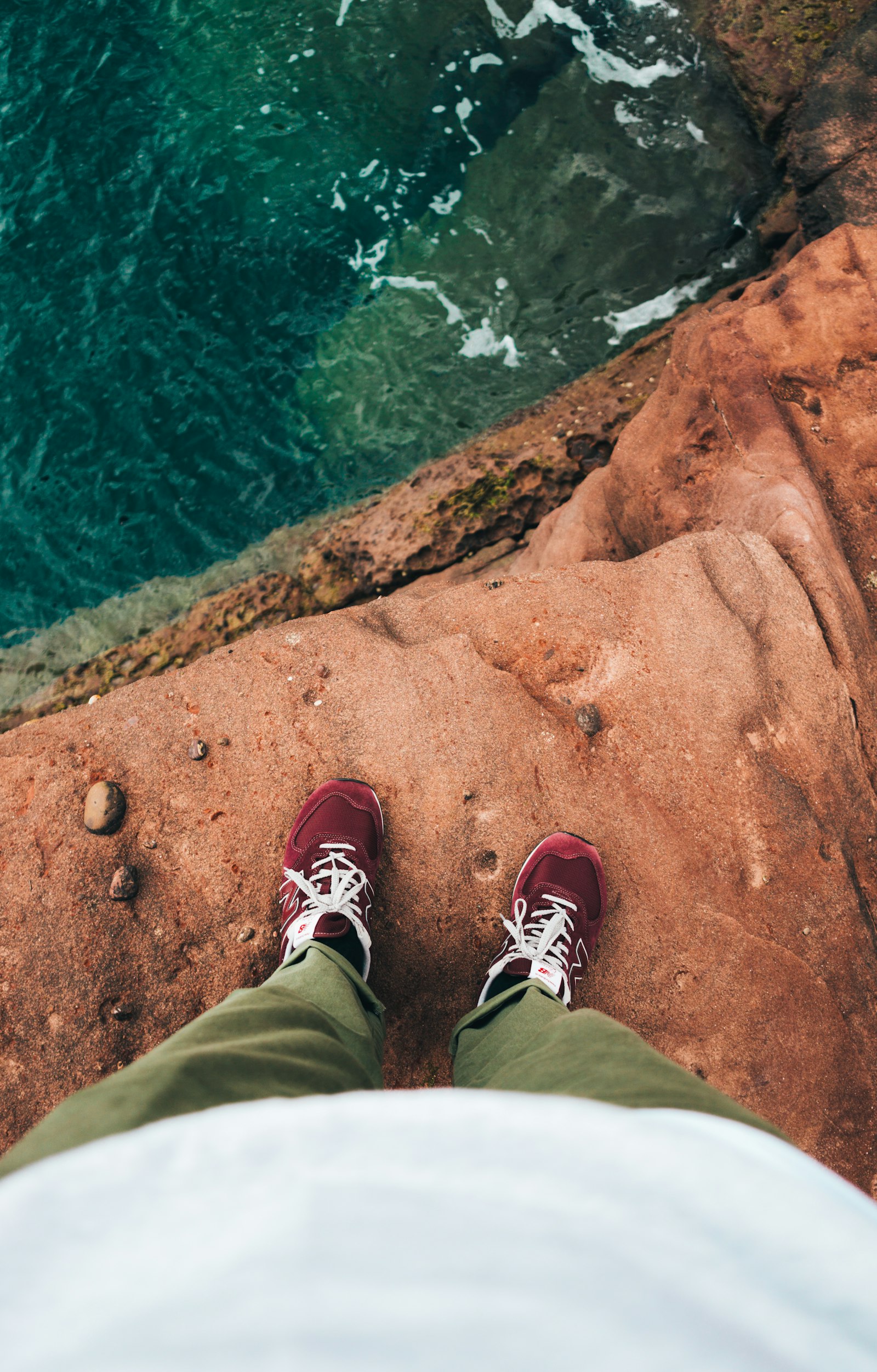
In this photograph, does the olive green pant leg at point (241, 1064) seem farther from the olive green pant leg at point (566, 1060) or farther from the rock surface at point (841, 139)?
the rock surface at point (841, 139)

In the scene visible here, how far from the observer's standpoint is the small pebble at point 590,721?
234cm

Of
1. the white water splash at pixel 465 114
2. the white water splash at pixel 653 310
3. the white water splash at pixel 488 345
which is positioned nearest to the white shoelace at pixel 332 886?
the white water splash at pixel 488 345

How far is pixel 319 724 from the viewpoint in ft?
7.87

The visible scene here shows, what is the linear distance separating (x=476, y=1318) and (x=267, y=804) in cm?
Answer: 179

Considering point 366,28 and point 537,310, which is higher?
point 366,28

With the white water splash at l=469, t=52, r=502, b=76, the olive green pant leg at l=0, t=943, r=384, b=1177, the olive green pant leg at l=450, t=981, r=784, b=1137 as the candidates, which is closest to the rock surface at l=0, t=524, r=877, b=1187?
the olive green pant leg at l=450, t=981, r=784, b=1137

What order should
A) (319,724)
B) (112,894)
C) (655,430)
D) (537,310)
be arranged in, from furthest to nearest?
(537,310)
(655,430)
(319,724)
(112,894)

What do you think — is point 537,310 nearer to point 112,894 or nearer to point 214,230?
point 214,230

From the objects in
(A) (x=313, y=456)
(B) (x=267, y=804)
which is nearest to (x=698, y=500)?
(B) (x=267, y=804)

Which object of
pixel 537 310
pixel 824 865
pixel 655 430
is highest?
pixel 537 310

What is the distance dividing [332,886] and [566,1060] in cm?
98

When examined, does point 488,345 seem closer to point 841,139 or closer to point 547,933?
point 841,139

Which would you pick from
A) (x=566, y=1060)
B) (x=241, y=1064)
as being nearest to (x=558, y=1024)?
(x=566, y=1060)

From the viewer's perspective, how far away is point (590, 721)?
2.34 meters
